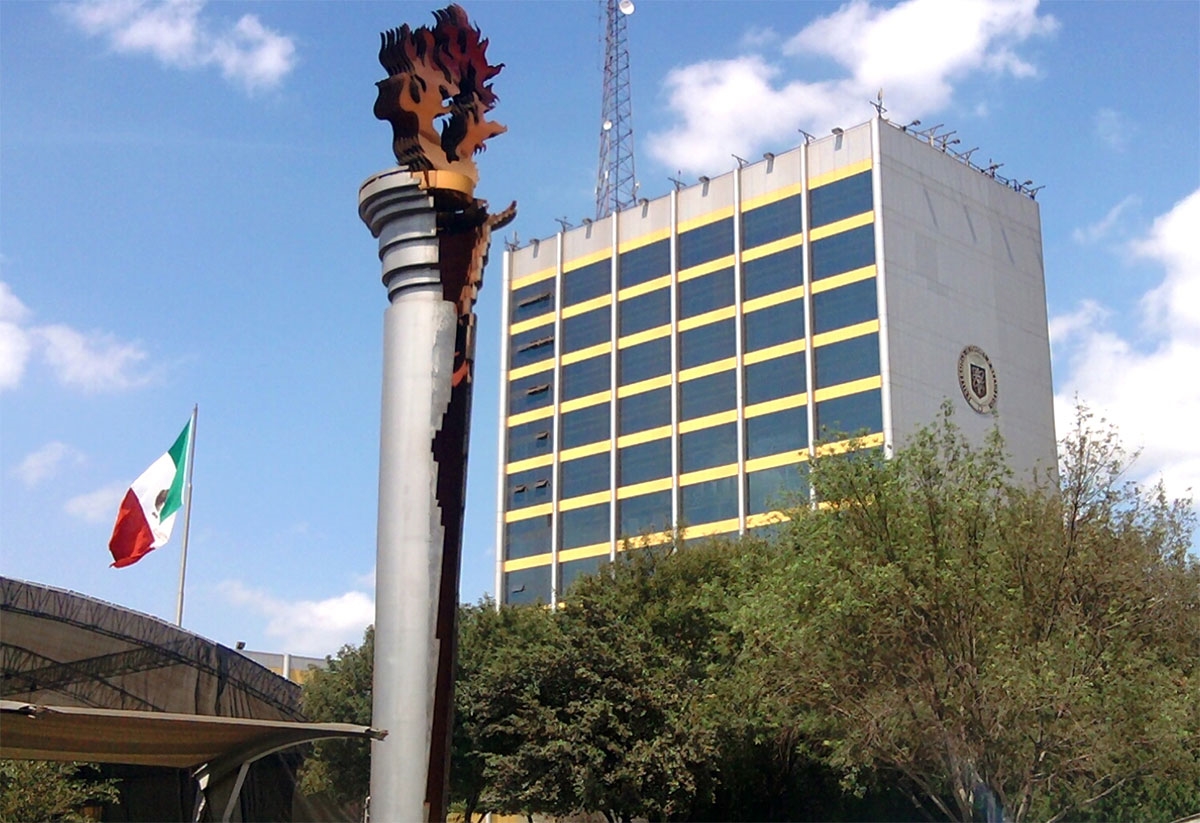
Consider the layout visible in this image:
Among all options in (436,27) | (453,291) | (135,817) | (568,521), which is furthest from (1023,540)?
(568,521)

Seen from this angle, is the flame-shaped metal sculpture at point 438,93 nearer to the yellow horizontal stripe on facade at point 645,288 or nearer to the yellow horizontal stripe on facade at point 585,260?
the yellow horizontal stripe on facade at point 645,288

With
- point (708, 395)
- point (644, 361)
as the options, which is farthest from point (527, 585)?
point (708, 395)

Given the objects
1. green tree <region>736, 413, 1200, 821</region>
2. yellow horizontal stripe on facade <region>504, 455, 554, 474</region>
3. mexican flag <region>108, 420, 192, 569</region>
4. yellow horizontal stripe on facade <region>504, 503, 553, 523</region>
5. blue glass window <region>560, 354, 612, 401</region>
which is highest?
blue glass window <region>560, 354, 612, 401</region>

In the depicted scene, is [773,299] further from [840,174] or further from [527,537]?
[527,537]

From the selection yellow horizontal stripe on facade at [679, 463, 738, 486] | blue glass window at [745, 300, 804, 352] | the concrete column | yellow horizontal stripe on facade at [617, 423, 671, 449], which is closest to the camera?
the concrete column

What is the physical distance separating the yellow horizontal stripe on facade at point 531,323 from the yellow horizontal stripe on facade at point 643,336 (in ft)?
21.1

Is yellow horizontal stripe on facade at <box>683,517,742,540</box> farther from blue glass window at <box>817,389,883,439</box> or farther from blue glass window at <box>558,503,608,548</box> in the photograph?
blue glass window at <box>817,389,883,439</box>

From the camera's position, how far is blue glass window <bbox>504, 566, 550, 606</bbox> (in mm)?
82625

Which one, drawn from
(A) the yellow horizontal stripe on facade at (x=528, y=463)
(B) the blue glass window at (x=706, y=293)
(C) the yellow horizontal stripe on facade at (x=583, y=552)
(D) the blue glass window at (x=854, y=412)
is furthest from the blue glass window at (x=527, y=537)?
(D) the blue glass window at (x=854, y=412)

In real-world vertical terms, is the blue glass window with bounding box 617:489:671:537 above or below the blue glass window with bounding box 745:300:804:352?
below

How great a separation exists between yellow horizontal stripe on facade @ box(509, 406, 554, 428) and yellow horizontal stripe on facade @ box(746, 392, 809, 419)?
595 inches

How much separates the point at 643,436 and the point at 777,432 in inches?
367

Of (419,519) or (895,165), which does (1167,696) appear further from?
(895,165)

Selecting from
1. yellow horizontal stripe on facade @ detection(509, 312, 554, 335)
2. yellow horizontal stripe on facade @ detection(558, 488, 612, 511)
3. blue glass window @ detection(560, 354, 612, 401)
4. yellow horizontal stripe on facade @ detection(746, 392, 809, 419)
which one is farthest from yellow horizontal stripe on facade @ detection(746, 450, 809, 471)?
yellow horizontal stripe on facade @ detection(509, 312, 554, 335)
